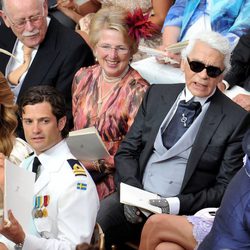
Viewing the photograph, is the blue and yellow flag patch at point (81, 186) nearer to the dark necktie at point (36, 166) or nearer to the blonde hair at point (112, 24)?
the dark necktie at point (36, 166)

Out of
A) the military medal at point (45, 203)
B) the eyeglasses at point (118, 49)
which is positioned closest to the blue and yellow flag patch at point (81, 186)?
the military medal at point (45, 203)

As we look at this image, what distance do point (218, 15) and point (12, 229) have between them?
228cm

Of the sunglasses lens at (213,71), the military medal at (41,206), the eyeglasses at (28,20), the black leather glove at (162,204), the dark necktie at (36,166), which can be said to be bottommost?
the black leather glove at (162,204)

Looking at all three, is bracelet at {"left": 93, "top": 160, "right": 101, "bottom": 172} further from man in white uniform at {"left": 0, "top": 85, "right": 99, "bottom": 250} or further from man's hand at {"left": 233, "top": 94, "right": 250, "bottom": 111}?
man's hand at {"left": 233, "top": 94, "right": 250, "bottom": 111}

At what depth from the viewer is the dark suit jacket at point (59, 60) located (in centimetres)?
422

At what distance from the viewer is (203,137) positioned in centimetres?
336

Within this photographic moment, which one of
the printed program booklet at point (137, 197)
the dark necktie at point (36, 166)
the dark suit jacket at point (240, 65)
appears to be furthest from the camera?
the dark suit jacket at point (240, 65)

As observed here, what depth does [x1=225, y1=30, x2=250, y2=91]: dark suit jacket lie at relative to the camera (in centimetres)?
397

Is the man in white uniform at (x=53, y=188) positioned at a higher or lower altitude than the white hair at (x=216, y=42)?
lower

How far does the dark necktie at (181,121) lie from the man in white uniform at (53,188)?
2.13 feet

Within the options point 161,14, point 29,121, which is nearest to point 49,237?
point 29,121

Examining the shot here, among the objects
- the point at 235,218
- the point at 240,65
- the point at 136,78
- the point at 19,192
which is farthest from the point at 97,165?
the point at 235,218

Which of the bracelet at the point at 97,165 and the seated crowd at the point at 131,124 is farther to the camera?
the bracelet at the point at 97,165

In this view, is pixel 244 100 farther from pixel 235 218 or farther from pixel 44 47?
pixel 235 218
